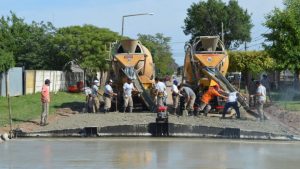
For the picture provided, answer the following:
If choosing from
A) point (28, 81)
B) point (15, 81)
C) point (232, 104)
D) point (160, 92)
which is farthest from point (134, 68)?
point (28, 81)

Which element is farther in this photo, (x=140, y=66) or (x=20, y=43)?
(x=20, y=43)

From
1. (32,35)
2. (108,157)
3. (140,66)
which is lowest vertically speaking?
(108,157)

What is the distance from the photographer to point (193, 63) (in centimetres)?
2645

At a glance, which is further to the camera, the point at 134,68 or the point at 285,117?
the point at 134,68

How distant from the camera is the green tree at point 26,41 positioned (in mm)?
58438

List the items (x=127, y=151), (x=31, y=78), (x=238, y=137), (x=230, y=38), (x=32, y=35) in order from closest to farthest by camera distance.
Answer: (x=127, y=151) → (x=238, y=137) → (x=31, y=78) → (x=32, y=35) → (x=230, y=38)

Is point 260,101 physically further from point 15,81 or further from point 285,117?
point 15,81

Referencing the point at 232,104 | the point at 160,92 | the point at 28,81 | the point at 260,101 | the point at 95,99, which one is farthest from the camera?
the point at 28,81

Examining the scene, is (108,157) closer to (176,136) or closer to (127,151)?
(127,151)

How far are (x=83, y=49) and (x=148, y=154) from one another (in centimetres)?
4368

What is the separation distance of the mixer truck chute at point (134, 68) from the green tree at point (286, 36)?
10.3 metres

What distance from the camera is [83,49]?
57469 mm

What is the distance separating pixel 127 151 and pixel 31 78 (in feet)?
102

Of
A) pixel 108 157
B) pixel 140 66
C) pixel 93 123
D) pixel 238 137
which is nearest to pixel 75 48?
pixel 140 66
